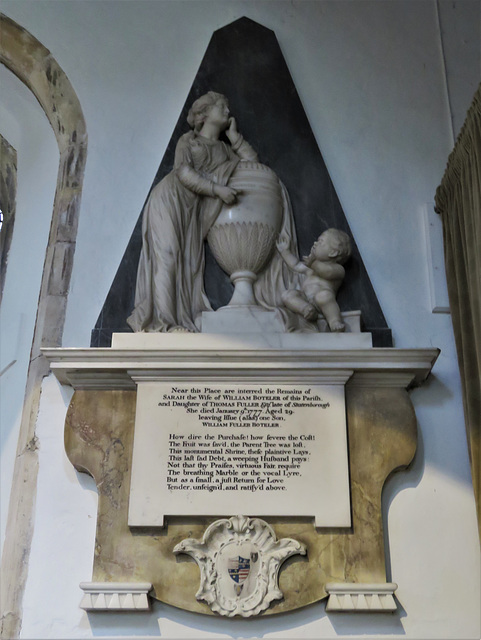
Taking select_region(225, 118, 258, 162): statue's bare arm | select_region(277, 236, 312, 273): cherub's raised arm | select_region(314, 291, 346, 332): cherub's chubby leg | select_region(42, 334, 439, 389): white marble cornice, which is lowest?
select_region(42, 334, 439, 389): white marble cornice

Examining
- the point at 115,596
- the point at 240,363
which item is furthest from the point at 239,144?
the point at 115,596

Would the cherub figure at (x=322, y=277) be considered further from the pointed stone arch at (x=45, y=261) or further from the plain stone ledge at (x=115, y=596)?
the plain stone ledge at (x=115, y=596)

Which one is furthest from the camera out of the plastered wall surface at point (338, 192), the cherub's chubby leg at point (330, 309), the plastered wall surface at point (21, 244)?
the plastered wall surface at point (21, 244)

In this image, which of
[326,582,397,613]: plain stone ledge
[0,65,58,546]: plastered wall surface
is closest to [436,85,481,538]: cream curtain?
[326,582,397,613]: plain stone ledge

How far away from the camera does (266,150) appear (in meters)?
4.77

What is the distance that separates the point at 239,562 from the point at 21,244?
2.54 m

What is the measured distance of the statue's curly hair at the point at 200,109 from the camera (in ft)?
15.5

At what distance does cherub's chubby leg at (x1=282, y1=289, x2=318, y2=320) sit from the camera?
4141mm

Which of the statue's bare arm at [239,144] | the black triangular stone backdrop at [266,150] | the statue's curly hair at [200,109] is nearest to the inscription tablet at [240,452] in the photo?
the black triangular stone backdrop at [266,150]

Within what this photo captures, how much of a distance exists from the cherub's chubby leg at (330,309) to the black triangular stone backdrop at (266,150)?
0.16 m

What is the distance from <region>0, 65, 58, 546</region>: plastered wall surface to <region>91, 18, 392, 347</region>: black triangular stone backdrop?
570mm

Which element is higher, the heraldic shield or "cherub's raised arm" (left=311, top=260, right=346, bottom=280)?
"cherub's raised arm" (left=311, top=260, right=346, bottom=280)

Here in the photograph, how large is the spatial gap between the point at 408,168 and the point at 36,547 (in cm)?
310

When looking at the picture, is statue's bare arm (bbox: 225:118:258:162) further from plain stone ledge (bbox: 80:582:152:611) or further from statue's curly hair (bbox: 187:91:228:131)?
plain stone ledge (bbox: 80:582:152:611)
